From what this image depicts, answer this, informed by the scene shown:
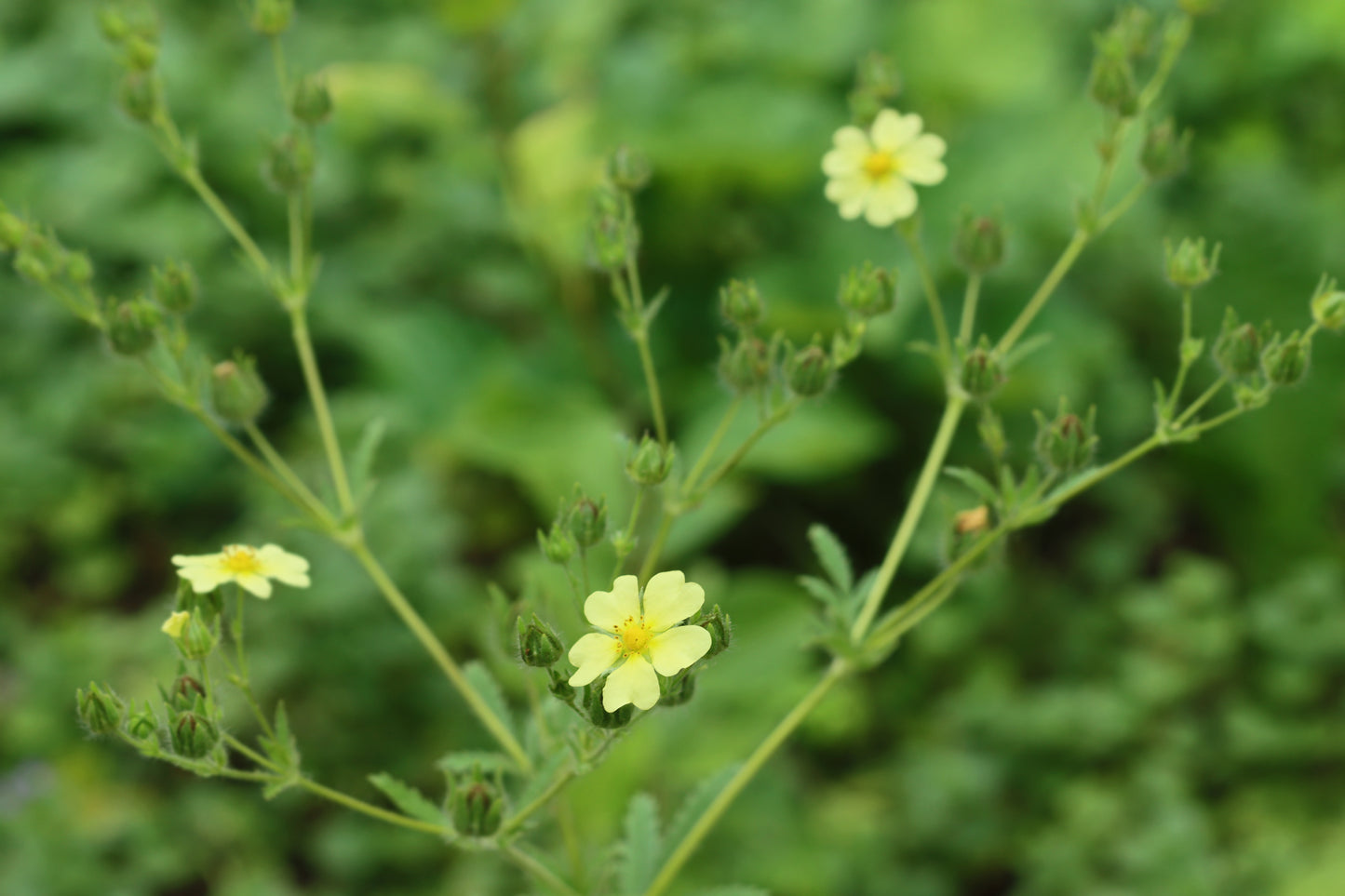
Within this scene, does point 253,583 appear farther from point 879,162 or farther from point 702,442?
point 702,442

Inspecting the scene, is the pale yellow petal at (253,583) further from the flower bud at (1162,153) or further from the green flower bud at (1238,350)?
the flower bud at (1162,153)

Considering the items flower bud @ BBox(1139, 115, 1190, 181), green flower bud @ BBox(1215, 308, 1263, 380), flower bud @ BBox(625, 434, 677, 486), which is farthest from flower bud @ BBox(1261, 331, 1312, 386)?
flower bud @ BBox(625, 434, 677, 486)

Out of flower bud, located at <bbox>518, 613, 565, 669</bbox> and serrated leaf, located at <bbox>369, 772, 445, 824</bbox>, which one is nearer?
flower bud, located at <bbox>518, 613, 565, 669</bbox>

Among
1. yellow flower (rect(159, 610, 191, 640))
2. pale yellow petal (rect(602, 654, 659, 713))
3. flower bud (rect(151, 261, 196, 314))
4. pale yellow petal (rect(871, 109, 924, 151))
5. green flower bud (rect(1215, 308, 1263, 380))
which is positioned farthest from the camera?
pale yellow petal (rect(871, 109, 924, 151))

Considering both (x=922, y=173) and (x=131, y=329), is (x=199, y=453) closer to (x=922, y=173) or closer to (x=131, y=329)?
(x=131, y=329)

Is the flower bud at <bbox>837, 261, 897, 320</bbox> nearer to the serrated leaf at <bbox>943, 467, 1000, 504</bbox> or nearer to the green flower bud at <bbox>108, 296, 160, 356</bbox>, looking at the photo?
the serrated leaf at <bbox>943, 467, 1000, 504</bbox>

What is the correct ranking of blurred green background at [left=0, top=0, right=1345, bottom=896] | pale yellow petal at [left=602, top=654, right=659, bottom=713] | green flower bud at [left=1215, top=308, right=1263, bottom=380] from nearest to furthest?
pale yellow petal at [left=602, top=654, right=659, bottom=713]
green flower bud at [left=1215, top=308, right=1263, bottom=380]
blurred green background at [left=0, top=0, right=1345, bottom=896]
